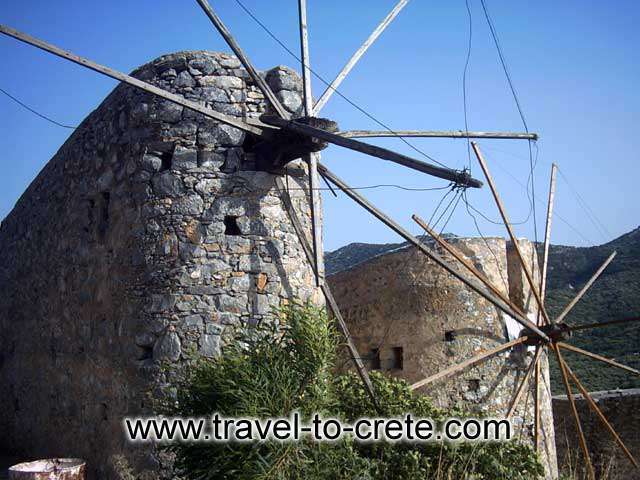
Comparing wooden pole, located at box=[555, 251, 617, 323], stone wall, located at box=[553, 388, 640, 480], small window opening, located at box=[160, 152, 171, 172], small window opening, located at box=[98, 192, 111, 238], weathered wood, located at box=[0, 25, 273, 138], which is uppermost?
weathered wood, located at box=[0, 25, 273, 138]

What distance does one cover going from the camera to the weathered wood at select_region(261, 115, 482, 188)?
6.90m

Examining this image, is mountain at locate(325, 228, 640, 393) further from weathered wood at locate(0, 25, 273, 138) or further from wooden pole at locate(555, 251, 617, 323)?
weathered wood at locate(0, 25, 273, 138)

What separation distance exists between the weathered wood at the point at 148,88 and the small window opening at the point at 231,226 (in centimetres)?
85

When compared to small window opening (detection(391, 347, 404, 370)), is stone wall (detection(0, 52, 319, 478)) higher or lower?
higher

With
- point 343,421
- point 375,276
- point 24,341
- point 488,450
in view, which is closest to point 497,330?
point 375,276

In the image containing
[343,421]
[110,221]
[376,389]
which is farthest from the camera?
[110,221]

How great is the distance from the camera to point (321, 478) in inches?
250

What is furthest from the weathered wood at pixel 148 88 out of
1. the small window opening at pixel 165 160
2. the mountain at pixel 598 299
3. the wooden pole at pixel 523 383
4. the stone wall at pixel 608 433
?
the mountain at pixel 598 299

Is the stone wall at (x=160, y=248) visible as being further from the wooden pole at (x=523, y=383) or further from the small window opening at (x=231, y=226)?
the wooden pole at (x=523, y=383)

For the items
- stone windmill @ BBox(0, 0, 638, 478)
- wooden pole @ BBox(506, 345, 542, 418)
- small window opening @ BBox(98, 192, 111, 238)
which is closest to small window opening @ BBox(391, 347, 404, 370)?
stone windmill @ BBox(0, 0, 638, 478)

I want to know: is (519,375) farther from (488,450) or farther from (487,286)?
(488,450)

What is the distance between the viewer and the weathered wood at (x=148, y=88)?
6559 millimetres

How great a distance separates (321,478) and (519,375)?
362cm

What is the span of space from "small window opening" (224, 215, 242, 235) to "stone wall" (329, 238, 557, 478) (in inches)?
101
